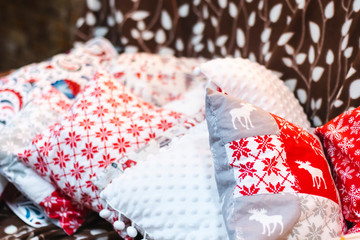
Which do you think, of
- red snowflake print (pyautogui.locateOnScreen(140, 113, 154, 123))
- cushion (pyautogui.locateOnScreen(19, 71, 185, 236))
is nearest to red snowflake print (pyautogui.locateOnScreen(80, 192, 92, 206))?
cushion (pyautogui.locateOnScreen(19, 71, 185, 236))

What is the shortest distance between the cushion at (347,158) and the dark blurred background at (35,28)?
6.06 ft

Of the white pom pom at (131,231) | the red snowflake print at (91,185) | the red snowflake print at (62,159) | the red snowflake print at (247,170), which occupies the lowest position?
the white pom pom at (131,231)

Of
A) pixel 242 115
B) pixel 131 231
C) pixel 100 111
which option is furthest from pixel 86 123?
pixel 242 115

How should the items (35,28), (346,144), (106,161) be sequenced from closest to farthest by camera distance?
(346,144) < (106,161) < (35,28)

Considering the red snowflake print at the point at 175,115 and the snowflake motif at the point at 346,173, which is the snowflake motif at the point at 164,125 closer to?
the red snowflake print at the point at 175,115

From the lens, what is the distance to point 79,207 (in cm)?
97

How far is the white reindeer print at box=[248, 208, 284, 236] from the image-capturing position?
668 millimetres

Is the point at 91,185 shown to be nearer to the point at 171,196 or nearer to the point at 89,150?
the point at 89,150

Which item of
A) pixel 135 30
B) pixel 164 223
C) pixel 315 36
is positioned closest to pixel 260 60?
pixel 315 36

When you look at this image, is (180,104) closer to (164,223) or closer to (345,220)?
(164,223)

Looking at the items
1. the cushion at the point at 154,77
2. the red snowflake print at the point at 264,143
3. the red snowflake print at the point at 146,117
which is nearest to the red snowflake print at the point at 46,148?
the red snowflake print at the point at 146,117

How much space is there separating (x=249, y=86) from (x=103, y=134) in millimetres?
340

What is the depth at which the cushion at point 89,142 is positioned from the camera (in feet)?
2.93

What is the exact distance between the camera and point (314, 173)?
740 mm
